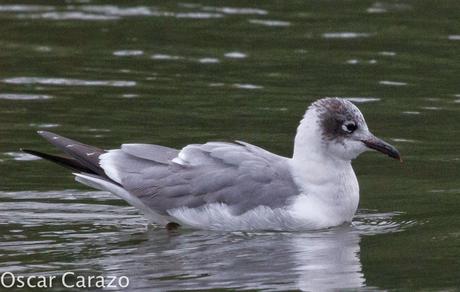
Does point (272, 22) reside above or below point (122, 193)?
above

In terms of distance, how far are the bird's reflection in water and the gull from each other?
5.7 inches

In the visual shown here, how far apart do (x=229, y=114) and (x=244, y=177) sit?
3815 millimetres

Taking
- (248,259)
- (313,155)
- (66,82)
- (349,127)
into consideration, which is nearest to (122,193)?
(248,259)

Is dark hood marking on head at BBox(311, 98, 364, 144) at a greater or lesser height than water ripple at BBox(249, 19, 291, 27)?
greater

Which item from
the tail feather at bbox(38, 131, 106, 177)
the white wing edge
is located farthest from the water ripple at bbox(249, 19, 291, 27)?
the white wing edge

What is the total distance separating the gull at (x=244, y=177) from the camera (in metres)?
11.8

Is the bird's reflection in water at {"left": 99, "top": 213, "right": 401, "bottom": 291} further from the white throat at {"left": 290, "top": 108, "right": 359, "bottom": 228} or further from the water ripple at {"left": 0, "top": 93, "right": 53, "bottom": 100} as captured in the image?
the water ripple at {"left": 0, "top": 93, "right": 53, "bottom": 100}

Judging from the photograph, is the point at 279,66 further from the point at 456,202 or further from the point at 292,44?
the point at 456,202

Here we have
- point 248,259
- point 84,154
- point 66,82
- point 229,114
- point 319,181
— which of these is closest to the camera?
point 248,259

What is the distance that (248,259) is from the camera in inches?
434

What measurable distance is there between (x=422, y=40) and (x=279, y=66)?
2254 mm

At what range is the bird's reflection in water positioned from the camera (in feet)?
33.9

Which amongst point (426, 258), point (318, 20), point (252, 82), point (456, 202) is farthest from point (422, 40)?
point (426, 258)

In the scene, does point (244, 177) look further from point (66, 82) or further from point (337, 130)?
point (66, 82)
